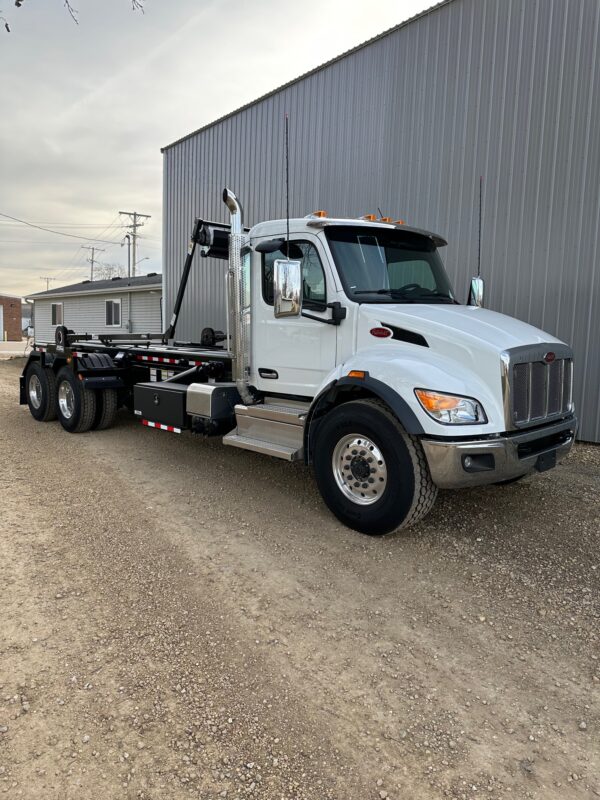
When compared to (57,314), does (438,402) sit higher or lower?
lower

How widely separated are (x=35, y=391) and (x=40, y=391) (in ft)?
0.92

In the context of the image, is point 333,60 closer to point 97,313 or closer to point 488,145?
point 488,145

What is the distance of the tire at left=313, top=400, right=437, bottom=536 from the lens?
425 cm

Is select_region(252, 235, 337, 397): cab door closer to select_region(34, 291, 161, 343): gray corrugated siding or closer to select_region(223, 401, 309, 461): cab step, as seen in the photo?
select_region(223, 401, 309, 461): cab step

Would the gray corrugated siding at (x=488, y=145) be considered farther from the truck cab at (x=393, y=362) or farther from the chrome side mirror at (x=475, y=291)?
the truck cab at (x=393, y=362)

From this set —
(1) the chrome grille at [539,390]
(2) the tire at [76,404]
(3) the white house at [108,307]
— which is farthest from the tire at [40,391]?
(3) the white house at [108,307]

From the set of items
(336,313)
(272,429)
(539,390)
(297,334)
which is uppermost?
(336,313)

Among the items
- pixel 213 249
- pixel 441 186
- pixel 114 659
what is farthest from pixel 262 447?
pixel 441 186

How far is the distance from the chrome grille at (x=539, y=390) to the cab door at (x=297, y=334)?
163 cm

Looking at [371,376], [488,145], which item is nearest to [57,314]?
[488,145]

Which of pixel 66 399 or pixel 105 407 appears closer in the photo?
pixel 105 407

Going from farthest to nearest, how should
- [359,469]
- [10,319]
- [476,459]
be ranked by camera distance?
[10,319]
[359,469]
[476,459]

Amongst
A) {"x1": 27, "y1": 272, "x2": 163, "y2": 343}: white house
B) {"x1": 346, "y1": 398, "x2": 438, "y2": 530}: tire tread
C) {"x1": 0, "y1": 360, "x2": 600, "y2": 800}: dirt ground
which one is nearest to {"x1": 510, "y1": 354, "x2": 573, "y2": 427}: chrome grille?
{"x1": 346, "y1": 398, "x2": 438, "y2": 530}: tire tread

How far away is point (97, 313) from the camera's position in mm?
25812
